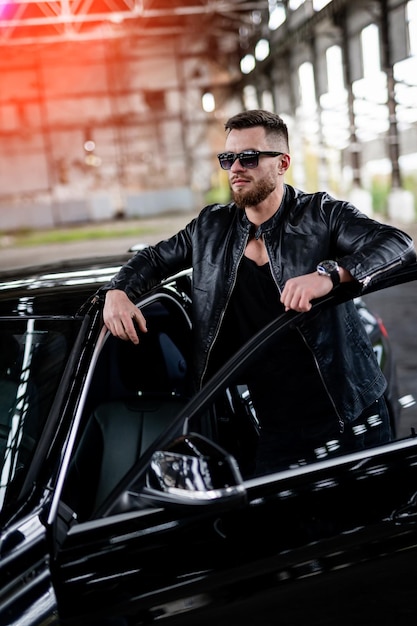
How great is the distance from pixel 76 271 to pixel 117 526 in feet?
4.63

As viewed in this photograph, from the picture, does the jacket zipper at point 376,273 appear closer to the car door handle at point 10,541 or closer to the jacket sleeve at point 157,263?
the jacket sleeve at point 157,263

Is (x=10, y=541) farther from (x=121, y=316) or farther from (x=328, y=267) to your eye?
(x=328, y=267)

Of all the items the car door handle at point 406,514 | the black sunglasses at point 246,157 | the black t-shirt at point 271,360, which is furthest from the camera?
the black sunglasses at point 246,157

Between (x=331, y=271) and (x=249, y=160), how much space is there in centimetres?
45

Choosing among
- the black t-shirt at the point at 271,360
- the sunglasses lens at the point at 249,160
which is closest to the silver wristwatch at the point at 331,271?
the black t-shirt at the point at 271,360

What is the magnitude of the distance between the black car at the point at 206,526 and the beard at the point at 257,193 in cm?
42

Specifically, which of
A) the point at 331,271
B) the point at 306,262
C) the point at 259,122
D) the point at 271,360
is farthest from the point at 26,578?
the point at 259,122

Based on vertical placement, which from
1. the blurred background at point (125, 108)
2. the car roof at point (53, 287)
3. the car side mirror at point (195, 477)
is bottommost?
the car side mirror at point (195, 477)

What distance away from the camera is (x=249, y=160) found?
2.09 meters

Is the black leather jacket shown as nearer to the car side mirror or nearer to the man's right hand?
the man's right hand

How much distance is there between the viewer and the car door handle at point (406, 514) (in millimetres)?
1661

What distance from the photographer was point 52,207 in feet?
90.1

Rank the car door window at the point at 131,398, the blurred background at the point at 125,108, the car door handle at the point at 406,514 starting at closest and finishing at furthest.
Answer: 1. the car door handle at the point at 406,514
2. the car door window at the point at 131,398
3. the blurred background at the point at 125,108

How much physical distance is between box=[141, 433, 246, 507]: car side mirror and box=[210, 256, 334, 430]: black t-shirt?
32cm
